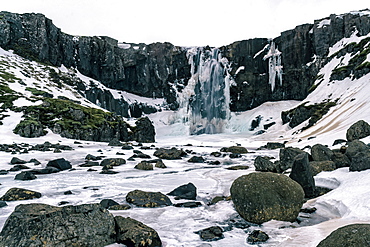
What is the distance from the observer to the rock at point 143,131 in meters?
59.0

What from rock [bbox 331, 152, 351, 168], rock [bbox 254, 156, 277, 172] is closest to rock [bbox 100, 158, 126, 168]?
rock [bbox 254, 156, 277, 172]

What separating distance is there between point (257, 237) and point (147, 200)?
185 inches

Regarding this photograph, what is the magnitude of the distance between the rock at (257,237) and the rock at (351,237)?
2002 millimetres

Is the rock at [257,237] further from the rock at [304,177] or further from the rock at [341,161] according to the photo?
the rock at [341,161]

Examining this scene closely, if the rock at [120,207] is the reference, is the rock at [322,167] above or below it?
above

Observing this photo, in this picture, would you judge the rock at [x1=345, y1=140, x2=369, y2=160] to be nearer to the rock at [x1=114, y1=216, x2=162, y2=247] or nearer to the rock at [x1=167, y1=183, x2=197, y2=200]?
the rock at [x1=167, y1=183, x2=197, y2=200]

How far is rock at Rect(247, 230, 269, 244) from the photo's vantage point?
644 centimetres

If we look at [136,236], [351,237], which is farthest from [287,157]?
[136,236]

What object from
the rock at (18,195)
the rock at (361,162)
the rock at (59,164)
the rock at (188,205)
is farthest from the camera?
the rock at (59,164)

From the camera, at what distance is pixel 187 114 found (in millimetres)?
112250

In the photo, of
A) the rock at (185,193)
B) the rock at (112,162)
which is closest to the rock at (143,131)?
the rock at (112,162)

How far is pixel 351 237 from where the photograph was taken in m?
4.32

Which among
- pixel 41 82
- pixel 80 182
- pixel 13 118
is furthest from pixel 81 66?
pixel 80 182

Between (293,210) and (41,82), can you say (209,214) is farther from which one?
(41,82)
